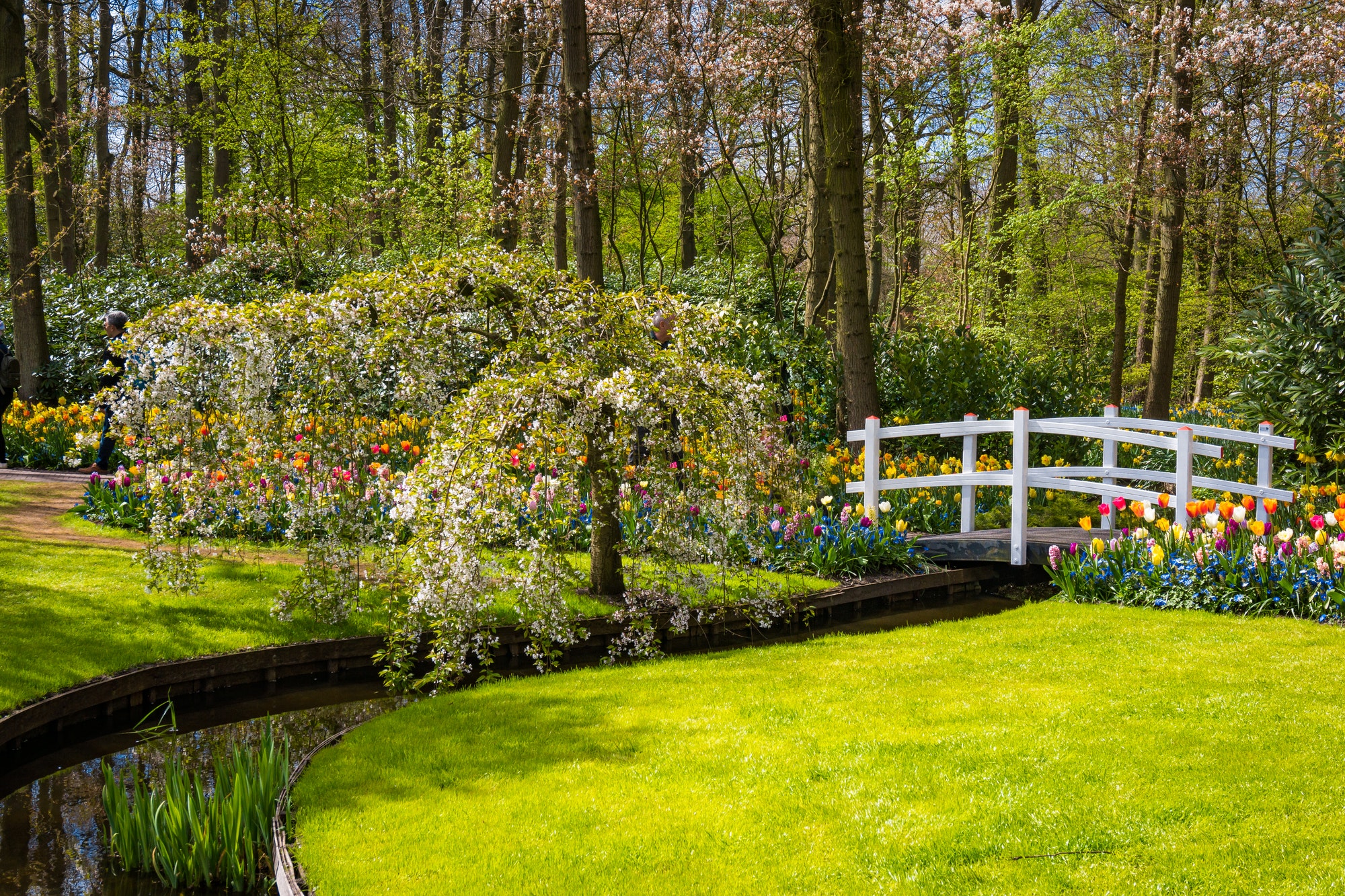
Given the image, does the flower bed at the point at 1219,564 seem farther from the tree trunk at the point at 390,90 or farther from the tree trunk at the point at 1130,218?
the tree trunk at the point at 390,90

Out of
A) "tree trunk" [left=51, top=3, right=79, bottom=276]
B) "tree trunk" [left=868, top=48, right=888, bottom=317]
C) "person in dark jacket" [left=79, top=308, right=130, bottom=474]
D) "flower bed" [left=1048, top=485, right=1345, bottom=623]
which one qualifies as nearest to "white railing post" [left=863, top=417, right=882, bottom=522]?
"flower bed" [left=1048, top=485, right=1345, bottom=623]

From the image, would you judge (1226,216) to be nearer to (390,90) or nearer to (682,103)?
(682,103)

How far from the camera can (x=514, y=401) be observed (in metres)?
5.60

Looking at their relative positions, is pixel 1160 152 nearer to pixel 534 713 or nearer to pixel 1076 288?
pixel 1076 288

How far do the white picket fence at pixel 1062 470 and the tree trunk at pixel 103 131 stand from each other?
17926mm

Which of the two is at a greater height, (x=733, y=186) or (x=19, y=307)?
(x=733, y=186)

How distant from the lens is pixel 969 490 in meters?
9.84

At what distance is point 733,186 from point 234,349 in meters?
18.5

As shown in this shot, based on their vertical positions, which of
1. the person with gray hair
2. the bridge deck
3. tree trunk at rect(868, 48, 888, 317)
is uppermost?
tree trunk at rect(868, 48, 888, 317)

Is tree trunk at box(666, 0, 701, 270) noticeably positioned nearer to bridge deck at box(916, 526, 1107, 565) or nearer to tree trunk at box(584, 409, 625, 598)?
tree trunk at box(584, 409, 625, 598)

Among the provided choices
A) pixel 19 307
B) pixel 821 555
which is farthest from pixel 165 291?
pixel 821 555

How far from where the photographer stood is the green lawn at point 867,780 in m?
3.52

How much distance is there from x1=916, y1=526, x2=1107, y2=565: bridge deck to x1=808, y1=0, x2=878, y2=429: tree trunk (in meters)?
1.77

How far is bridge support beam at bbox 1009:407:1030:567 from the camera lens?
29.1ft
